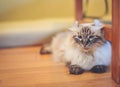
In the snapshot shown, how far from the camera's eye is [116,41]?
2.97 ft

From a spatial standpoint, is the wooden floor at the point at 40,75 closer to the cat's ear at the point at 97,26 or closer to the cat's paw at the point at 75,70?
the cat's paw at the point at 75,70

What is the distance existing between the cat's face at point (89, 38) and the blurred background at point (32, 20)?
615 millimetres

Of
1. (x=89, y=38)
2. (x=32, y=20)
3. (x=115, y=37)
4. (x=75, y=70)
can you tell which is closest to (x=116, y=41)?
(x=115, y=37)

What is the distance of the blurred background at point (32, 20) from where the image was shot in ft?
5.38

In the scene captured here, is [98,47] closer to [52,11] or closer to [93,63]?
[93,63]

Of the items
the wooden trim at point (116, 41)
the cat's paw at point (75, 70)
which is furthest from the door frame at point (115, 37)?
the cat's paw at point (75, 70)

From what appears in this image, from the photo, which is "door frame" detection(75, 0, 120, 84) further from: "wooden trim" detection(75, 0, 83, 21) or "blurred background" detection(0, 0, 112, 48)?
"blurred background" detection(0, 0, 112, 48)

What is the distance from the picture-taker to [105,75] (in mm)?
1031

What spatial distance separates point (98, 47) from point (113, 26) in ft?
0.59

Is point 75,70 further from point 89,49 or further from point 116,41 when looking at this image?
point 116,41

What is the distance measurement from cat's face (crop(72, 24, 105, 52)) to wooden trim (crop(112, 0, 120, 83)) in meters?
0.12

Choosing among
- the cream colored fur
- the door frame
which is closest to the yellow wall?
the cream colored fur

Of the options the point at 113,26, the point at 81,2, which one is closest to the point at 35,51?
the point at 81,2

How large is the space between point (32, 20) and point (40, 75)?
72cm
